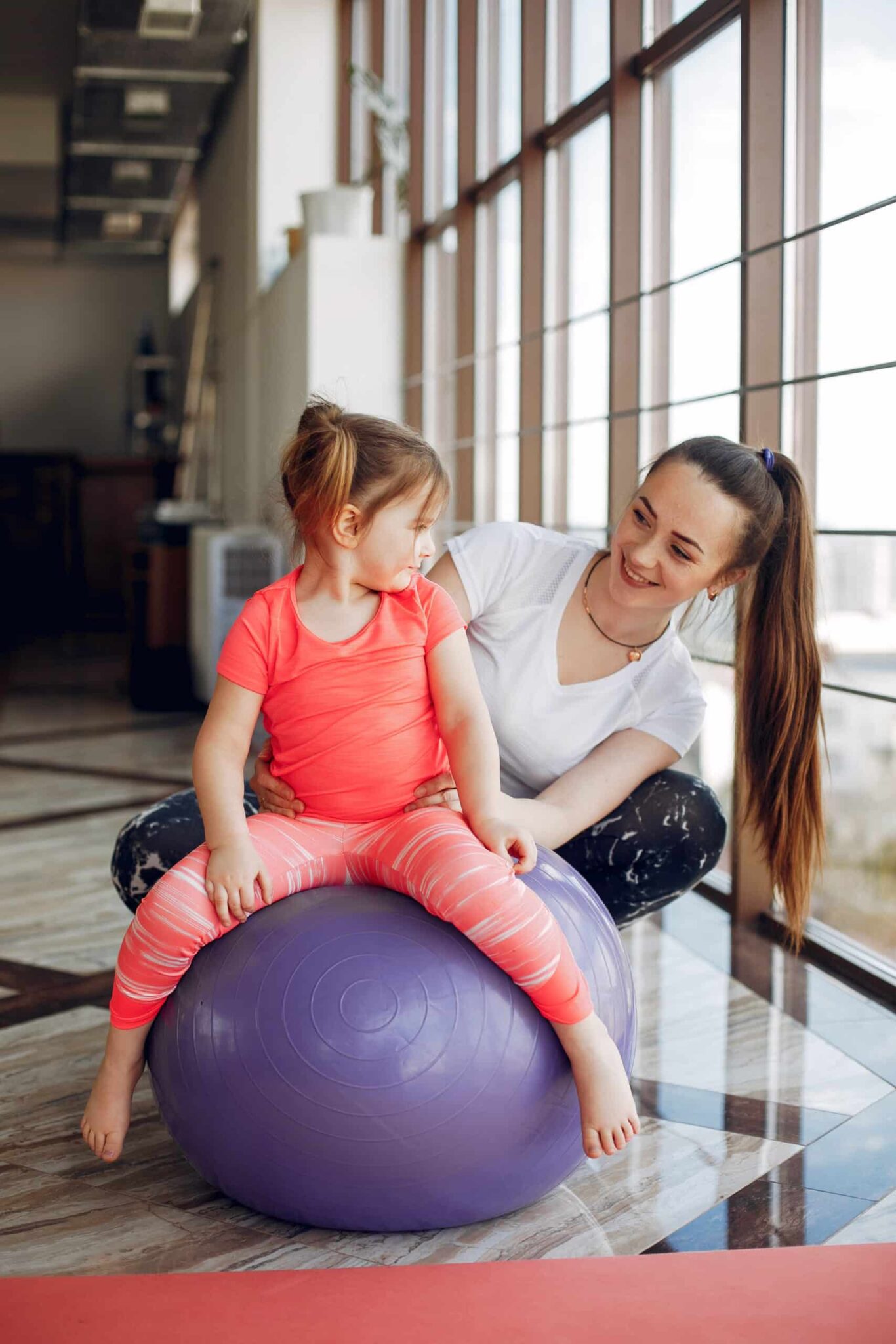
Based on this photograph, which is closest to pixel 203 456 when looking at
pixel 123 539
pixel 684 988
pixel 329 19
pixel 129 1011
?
pixel 123 539

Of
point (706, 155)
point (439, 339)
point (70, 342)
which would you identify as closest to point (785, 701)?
point (706, 155)

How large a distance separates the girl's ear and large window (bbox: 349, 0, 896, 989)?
532 mm

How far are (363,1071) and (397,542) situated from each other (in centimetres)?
57

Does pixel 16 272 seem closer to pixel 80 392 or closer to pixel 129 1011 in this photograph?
pixel 80 392

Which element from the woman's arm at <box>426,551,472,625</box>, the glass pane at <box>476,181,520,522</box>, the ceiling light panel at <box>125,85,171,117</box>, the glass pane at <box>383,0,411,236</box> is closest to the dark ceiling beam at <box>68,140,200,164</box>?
the ceiling light panel at <box>125,85,171,117</box>

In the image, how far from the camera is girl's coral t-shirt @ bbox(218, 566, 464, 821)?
58.9 inches

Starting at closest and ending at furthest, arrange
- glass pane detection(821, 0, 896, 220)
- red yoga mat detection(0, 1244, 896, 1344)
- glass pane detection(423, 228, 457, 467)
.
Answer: red yoga mat detection(0, 1244, 896, 1344)
glass pane detection(821, 0, 896, 220)
glass pane detection(423, 228, 457, 467)

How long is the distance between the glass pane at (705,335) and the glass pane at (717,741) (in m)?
0.57

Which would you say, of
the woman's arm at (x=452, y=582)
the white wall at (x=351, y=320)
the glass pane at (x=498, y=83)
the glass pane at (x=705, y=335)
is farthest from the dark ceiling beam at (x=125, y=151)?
the woman's arm at (x=452, y=582)

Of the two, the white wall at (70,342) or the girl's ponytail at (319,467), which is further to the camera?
the white wall at (70,342)

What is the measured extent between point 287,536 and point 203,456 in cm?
602

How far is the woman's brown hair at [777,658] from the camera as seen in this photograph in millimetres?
1614

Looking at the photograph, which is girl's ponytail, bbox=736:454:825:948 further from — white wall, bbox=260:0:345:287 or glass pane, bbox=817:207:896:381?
white wall, bbox=260:0:345:287

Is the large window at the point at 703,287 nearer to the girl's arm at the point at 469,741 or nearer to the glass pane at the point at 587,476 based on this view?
the glass pane at the point at 587,476
